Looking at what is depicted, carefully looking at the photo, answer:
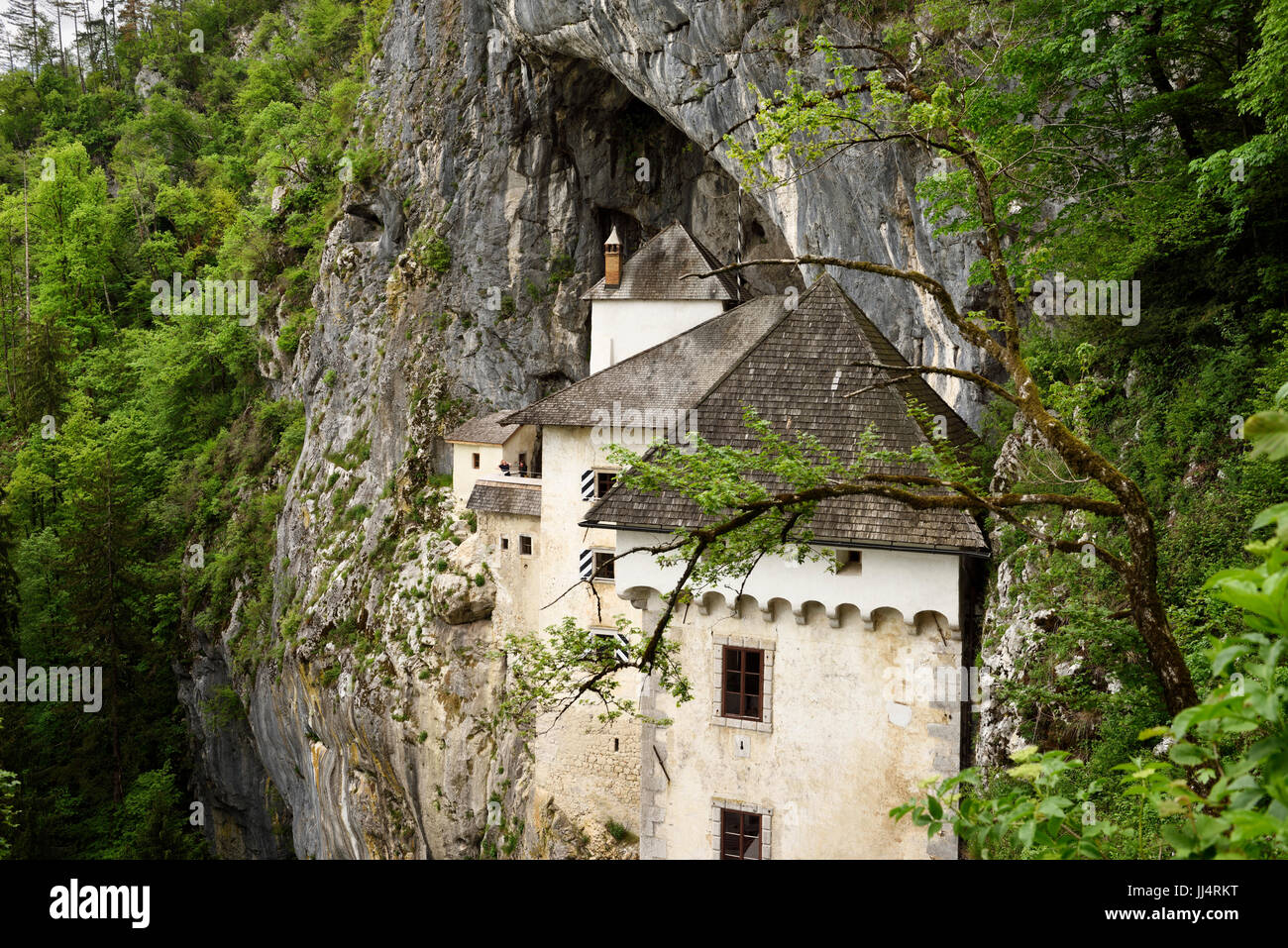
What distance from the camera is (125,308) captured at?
56188 millimetres

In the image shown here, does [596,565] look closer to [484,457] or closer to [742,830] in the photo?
[484,457]

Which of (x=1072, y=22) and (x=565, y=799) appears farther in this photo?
(x=565, y=799)

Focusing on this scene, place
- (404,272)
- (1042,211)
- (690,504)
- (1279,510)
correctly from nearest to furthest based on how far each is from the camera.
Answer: (1279,510)
(690,504)
(1042,211)
(404,272)

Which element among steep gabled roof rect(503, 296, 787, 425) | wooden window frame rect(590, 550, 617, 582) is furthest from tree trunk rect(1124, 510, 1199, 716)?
wooden window frame rect(590, 550, 617, 582)

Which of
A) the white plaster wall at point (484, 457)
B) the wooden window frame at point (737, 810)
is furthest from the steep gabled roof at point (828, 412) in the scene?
the white plaster wall at point (484, 457)

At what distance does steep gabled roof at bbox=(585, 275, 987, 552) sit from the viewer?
1195 cm

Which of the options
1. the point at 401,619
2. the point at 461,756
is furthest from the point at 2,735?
the point at 461,756

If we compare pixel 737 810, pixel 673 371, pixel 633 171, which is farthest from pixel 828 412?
pixel 633 171

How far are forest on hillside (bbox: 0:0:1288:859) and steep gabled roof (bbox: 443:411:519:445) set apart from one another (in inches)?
458

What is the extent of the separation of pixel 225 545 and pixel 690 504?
3267 centimetres

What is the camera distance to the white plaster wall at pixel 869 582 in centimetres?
1186

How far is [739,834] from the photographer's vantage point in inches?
505

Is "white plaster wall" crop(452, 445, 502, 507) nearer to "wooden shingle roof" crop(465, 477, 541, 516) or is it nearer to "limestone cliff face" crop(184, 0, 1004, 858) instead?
"limestone cliff face" crop(184, 0, 1004, 858)

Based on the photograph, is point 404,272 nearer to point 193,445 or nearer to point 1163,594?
point 193,445
